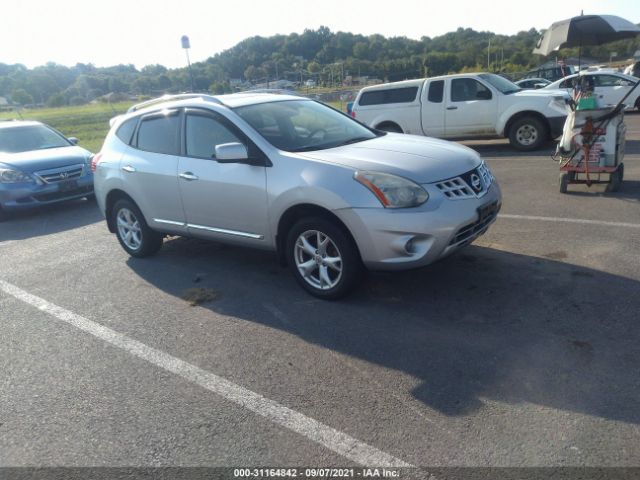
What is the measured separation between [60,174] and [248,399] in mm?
7662

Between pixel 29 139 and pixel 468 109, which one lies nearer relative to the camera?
pixel 29 139

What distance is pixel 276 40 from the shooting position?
46750 mm

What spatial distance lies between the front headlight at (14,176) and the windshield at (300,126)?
5.86m

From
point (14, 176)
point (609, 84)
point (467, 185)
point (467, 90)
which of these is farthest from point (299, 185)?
point (609, 84)

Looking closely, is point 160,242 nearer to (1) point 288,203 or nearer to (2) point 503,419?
(1) point 288,203

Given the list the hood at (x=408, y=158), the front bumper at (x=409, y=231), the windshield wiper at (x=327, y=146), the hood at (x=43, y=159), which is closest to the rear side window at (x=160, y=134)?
the windshield wiper at (x=327, y=146)

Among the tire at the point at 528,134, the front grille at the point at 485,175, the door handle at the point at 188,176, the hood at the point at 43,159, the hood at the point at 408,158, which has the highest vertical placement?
the hood at the point at 408,158

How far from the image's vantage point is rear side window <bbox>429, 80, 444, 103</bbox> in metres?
12.9

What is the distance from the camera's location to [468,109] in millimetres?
12539

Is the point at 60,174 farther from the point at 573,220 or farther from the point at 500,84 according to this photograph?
the point at 500,84

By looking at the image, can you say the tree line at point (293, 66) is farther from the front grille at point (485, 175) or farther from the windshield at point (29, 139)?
the front grille at point (485, 175)

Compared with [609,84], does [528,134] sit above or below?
below

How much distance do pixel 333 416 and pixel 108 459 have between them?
1247 mm

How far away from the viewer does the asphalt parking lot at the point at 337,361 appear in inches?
116
